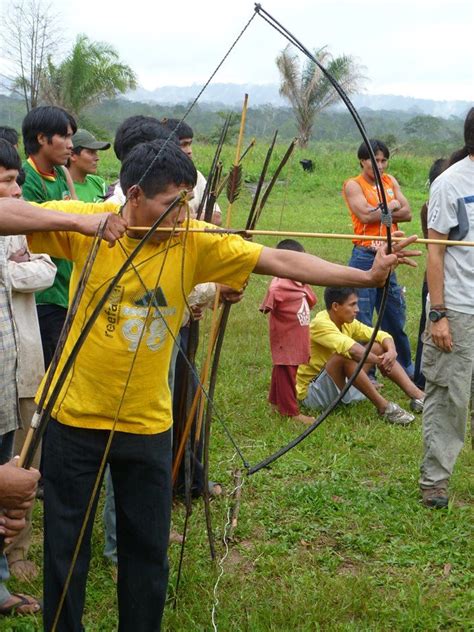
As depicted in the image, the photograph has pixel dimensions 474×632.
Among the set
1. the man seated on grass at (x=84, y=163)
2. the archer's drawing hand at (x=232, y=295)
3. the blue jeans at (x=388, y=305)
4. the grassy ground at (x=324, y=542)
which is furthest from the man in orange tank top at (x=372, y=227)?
the archer's drawing hand at (x=232, y=295)

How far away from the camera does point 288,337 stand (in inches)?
219

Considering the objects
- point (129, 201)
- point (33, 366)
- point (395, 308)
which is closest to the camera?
point (129, 201)

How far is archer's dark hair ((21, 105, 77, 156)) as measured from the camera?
4.23 meters

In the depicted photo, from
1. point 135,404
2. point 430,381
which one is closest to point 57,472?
point 135,404

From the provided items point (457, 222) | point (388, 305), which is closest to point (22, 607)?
point (457, 222)

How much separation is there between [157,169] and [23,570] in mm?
1910

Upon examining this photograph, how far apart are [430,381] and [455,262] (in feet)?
1.99

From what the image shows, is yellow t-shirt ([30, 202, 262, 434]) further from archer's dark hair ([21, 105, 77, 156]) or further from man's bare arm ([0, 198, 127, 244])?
archer's dark hair ([21, 105, 77, 156])

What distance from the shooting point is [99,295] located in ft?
8.14

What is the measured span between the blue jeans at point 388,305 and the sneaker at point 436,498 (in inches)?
83.8

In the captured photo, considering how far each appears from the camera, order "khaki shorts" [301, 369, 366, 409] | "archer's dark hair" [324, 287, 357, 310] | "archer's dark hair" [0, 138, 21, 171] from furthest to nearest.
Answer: "khaki shorts" [301, 369, 366, 409] < "archer's dark hair" [324, 287, 357, 310] < "archer's dark hair" [0, 138, 21, 171]

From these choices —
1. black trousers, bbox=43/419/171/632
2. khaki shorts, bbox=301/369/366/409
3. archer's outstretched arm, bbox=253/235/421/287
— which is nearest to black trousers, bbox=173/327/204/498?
black trousers, bbox=43/419/171/632

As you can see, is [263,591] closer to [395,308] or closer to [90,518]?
[90,518]

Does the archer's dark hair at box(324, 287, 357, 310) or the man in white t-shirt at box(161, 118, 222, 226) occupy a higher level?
the man in white t-shirt at box(161, 118, 222, 226)
